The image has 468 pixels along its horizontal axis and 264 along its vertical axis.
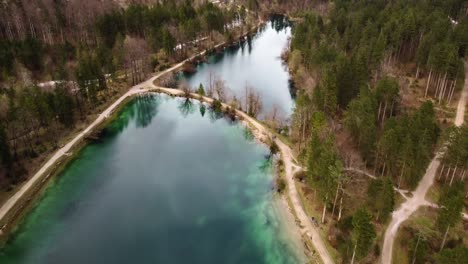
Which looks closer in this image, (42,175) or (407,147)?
(407,147)

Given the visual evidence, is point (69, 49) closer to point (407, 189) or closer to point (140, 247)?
point (140, 247)

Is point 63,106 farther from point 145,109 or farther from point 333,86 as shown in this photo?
point 333,86

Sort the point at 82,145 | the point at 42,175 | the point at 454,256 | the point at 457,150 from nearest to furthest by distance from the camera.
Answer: the point at 454,256, the point at 457,150, the point at 42,175, the point at 82,145

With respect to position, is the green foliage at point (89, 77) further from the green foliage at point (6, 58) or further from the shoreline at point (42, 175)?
the green foliage at point (6, 58)

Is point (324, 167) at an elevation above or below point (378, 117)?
above

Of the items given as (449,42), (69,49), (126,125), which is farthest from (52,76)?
(449,42)

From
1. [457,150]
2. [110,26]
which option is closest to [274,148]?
[457,150]

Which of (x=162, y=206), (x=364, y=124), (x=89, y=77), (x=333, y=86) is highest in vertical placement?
(x=333, y=86)

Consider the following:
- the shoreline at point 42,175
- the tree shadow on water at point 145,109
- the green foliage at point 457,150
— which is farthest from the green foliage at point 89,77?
the green foliage at point 457,150
